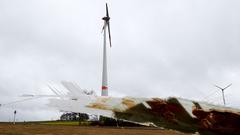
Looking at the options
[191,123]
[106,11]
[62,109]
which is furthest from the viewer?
[106,11]

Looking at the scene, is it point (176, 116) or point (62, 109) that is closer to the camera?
point (62, 109)

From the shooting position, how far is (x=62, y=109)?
11.4 metres

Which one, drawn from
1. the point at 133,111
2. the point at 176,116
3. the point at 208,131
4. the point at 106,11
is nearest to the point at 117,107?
the point at 133,111

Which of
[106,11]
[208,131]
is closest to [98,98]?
[208,131]

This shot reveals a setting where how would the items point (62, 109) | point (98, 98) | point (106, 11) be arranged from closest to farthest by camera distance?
point (62, 109)
point (98, 98)
point (106, 11)

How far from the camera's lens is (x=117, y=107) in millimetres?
12484

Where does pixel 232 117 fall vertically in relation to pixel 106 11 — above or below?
below

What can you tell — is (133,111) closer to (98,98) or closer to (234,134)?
(98,98)

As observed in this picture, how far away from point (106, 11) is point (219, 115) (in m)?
63.0

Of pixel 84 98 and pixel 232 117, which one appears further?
pixel 232 117

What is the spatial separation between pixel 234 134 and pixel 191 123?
2083 millimetres

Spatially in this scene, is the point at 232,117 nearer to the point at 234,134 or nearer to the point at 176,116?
the point at 234,134

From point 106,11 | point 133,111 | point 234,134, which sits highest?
point 106,11

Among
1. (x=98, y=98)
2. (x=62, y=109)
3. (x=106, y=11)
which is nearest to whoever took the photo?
(x=62, y=109)
